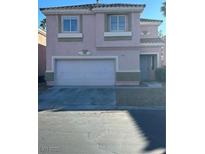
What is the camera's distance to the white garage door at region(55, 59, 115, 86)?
8453 mm

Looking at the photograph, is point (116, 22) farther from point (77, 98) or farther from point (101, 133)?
point (101, 133)

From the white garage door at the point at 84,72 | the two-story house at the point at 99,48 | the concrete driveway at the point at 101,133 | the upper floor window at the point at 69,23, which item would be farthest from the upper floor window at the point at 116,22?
the concrete driveway at the point at 101,133

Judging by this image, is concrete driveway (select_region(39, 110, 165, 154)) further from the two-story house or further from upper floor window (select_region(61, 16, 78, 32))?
upper floor window (select_region(61, 16, 78, 32))

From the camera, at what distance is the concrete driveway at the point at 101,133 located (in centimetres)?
443

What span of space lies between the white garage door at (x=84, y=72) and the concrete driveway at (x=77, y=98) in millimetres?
273

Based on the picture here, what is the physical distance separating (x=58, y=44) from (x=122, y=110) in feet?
9.87

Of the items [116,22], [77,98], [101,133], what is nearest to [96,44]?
[116,22]

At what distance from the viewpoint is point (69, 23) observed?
26.3 ft

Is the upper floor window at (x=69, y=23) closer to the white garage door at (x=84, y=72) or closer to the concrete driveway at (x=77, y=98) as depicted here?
the white garage door at (x=84, y=72)

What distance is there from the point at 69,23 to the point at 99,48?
2240 mm

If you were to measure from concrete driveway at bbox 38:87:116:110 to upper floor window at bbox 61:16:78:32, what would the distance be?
1.96m

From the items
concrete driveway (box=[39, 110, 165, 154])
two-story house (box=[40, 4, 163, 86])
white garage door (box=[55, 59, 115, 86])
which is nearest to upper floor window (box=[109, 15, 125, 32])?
two-story house (box=[40, 4, 163, 86])
